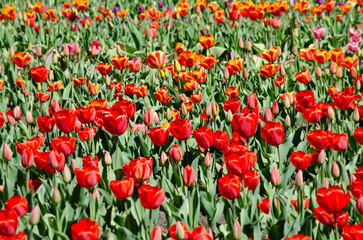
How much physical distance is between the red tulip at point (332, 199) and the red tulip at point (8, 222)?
39.6 inches

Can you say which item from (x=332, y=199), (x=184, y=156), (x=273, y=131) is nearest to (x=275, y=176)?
(x=273, y=131)

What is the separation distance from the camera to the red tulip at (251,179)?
2.00 m

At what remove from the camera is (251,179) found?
201 cm

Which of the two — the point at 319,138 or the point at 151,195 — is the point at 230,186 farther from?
the point at 319,138

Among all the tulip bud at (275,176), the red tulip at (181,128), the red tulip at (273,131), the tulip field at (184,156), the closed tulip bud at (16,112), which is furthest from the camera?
the closed tulip bud at (16,112)

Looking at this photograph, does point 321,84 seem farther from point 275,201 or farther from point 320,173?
point 275,201

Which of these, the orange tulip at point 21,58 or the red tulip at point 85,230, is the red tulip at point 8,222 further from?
the orange tulip at point 21,58

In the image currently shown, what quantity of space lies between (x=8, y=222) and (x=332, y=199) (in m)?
1.06

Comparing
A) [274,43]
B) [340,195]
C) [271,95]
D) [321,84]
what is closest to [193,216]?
[340,195]

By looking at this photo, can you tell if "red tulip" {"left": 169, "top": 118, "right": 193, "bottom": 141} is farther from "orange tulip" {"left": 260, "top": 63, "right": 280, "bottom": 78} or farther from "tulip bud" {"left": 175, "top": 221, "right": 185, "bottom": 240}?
"orange tulip" {"left": 260, "top": 63, "right": 280, "bottom": 78}

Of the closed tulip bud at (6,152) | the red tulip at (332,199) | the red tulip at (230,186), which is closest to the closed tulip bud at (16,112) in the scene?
the closed tulip bud at (6,152)

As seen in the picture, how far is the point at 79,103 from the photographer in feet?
11.1

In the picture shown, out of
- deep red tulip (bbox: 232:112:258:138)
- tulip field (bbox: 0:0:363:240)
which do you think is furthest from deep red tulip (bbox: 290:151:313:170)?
deep red tulip (bbox: 232:112:258:138)

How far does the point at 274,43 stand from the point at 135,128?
2.53 m
